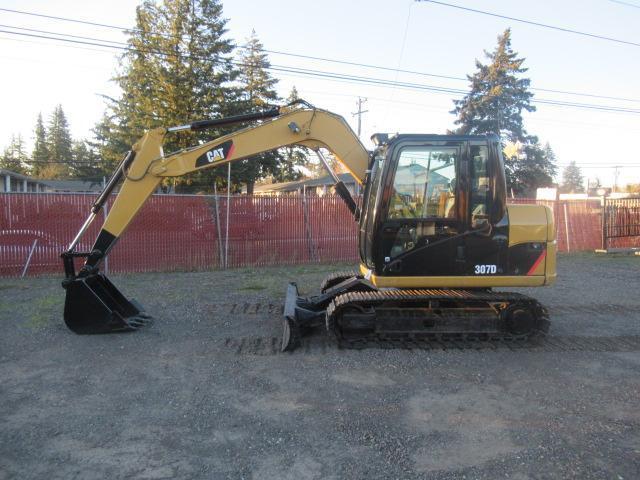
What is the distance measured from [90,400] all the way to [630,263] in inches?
579

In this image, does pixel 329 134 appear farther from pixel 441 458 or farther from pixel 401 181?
pixel 441 458

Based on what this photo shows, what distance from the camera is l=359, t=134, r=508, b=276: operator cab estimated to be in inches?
218

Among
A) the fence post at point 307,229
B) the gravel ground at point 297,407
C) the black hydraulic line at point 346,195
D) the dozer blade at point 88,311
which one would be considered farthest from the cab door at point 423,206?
the fence post at point 307,229

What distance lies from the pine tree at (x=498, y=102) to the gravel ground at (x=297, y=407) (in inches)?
1297

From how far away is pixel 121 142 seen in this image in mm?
35719

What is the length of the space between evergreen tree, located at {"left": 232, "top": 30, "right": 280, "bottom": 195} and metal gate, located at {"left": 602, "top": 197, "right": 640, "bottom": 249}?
17741 mm

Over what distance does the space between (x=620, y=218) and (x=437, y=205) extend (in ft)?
46.5

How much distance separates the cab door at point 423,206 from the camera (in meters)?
5.54

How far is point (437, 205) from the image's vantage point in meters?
5.59

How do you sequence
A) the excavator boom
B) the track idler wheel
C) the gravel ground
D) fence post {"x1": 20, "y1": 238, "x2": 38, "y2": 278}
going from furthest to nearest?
1. fence post {"x1": 20, "y1": 238, "x2": 38, "y2": 278}
2. the excavator boom
3. the track idler wheel
4. the gravel ground

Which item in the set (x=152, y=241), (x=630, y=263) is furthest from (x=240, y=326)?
(x=630, y=263)

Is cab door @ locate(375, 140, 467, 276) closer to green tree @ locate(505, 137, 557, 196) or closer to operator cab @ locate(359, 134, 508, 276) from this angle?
operator cab @ locate(359, 134, 508, 276)

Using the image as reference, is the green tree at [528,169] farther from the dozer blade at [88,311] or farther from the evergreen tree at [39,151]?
the evergreen tree at [39,151]

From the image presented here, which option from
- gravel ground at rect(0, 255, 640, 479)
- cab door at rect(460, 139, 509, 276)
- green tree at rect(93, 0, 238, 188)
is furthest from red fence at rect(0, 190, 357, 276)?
green tree at rect(93, 0, 238, 188)
